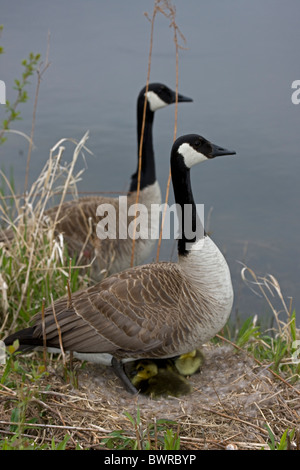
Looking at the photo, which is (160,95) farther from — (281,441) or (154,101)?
(281,441)

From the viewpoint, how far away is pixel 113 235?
271 inches

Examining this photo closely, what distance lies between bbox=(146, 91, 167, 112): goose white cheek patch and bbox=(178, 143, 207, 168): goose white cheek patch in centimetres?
273

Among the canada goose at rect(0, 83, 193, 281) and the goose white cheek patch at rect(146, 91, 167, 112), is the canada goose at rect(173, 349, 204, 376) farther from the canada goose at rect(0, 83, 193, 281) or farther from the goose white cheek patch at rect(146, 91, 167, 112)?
the goose white cheek patch at rect(146, 91, 167, 112)

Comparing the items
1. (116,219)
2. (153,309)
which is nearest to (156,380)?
(153,309)

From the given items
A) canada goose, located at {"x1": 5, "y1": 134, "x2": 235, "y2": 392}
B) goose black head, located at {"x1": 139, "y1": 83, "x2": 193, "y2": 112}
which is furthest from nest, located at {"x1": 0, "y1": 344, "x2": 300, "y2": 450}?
goose black head, located at {"x1": 139, "y1": 83, "x2": 193, "y2": 112}

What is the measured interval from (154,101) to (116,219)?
1.49m

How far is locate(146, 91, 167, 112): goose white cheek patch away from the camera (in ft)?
24.0

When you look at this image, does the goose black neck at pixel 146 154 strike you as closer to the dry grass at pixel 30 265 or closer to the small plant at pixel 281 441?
the dry grass at pixel 30 265

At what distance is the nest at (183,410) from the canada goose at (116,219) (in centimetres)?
212

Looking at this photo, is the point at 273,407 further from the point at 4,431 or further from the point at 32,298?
the point at 32,298

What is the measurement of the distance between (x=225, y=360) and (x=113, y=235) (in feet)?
7.70

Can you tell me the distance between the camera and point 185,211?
16.0ft

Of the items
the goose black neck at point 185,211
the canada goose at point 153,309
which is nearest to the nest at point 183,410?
the canada goose at point 153,309

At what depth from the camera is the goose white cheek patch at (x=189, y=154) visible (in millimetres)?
4727
